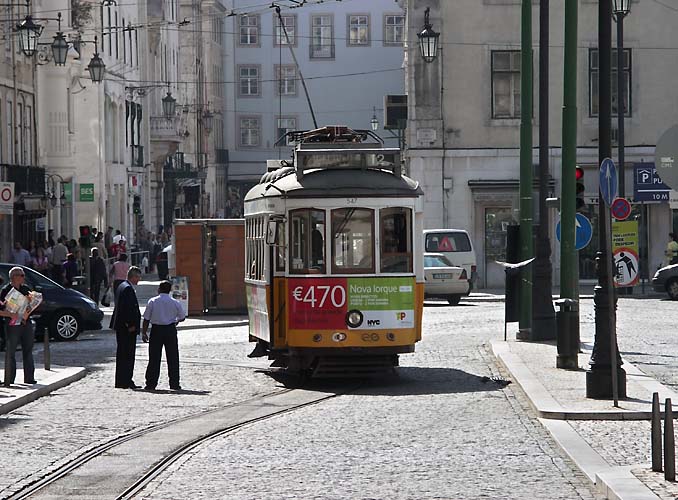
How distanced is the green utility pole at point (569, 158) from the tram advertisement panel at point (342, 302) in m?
2.90

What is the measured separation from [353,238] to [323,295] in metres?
0.89

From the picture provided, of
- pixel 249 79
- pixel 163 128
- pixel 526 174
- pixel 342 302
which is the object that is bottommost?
pixel 342 302

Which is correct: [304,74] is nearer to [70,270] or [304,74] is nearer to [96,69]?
[96,69]

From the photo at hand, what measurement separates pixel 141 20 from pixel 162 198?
11054mm

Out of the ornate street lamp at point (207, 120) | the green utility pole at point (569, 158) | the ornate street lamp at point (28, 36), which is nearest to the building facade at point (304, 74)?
the ornate street lamp at point (207, 120)

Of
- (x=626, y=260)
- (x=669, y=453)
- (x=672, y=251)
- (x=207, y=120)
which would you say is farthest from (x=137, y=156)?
(x=669, y=453)

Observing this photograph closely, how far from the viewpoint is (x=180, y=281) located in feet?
125

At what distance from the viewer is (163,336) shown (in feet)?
74.2

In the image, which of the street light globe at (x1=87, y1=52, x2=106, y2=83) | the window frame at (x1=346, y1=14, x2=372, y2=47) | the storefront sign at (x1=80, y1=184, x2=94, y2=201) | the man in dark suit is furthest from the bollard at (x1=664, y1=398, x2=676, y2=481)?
the window frame at (x1=346, y1=14, x2=372, y2=47)

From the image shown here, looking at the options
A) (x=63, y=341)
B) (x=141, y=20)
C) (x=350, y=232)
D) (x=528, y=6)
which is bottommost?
(x=63, y=341)

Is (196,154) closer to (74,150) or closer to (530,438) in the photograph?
(74,150)

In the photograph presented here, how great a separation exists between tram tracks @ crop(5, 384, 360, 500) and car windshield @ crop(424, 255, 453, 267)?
924 inches

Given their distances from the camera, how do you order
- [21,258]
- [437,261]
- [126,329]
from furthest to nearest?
[437,261] → [21,258] → [126,329]

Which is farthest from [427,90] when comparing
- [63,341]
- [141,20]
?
[141,20]
